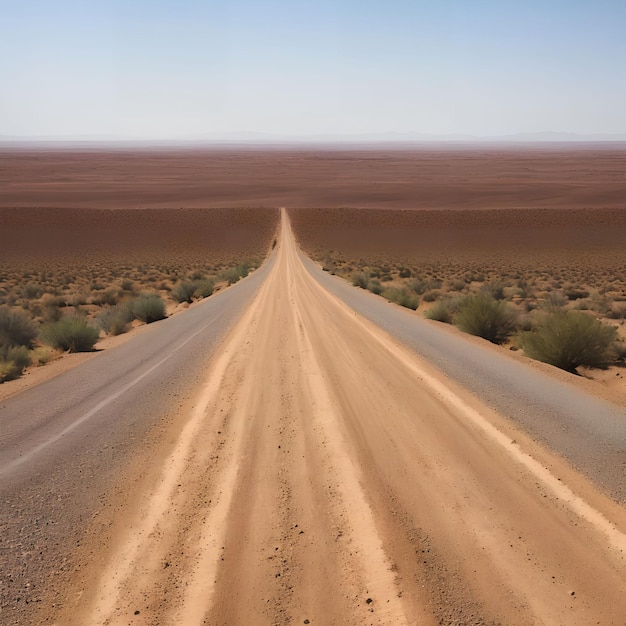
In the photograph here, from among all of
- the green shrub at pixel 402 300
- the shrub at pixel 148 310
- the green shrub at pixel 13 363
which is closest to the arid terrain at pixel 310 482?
the green shrub at pixel 13 363

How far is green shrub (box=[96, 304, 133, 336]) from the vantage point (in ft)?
57.6

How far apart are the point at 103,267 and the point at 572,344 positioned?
143 ft

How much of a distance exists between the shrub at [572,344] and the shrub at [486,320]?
109 inches

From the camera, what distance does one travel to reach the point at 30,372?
1231cm

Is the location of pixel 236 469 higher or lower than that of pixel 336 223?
higher

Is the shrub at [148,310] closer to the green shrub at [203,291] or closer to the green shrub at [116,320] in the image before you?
the green shrub at [116,320]

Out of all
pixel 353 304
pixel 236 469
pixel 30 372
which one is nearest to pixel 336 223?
pixel 353 304

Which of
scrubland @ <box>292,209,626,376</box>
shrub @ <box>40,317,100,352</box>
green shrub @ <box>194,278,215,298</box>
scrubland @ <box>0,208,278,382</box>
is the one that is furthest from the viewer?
green shrub @ <box>194,278,215,298</box>

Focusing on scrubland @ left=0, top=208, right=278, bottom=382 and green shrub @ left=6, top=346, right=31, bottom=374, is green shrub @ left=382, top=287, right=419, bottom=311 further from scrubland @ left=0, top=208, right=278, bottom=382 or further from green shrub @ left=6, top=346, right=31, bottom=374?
green shrub @ left=6, top=346, right=31, bottom=374

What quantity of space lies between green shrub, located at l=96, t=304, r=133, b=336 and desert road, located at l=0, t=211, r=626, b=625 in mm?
7494

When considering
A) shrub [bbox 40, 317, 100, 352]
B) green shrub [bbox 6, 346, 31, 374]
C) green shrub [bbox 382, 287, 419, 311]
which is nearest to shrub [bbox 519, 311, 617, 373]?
green shrub [bbox 382, 287, 419, 311]

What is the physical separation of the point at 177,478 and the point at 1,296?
29.0 meters

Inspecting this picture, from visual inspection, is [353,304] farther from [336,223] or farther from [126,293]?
[336,223]

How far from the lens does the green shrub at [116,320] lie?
57.6 ft
